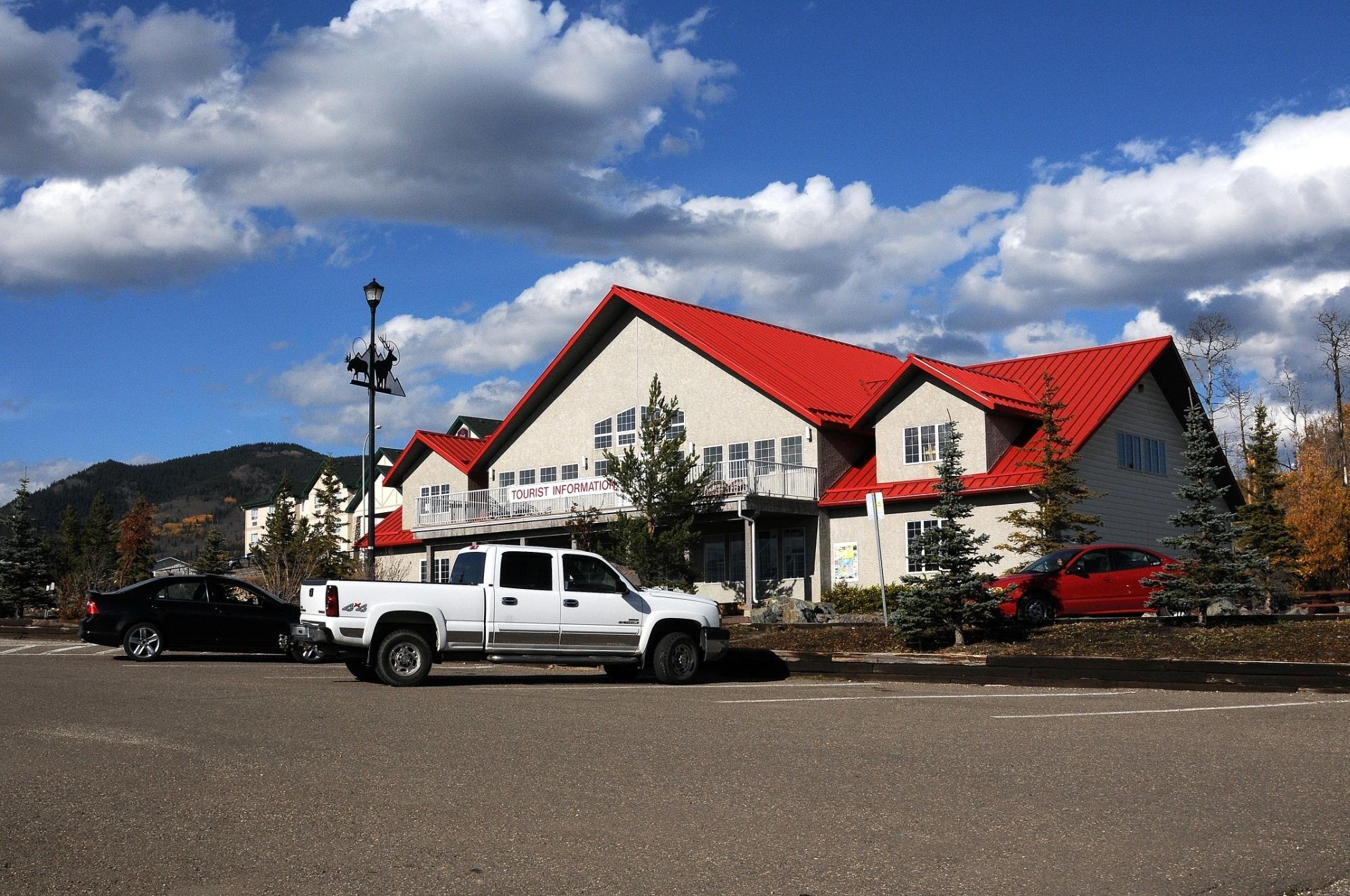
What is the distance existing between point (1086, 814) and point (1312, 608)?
27.1 m

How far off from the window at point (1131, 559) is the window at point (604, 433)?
20211 mm

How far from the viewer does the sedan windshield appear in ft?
81.8

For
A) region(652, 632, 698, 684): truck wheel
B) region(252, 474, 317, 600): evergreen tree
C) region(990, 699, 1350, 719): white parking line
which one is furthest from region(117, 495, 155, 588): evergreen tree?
region(990, 699, 1350, 719): white parking line

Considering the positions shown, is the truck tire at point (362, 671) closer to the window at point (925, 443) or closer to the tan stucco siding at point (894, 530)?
the tan stucco siding at point (894, 530)

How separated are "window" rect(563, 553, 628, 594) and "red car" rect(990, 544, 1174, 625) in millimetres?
9622

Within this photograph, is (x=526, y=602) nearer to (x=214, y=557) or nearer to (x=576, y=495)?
(x=576, y=495)

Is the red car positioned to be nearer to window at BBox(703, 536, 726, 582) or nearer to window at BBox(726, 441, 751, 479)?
window at BBox(726, 441, 751, 479)

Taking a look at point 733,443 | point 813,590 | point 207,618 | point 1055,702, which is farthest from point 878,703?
point 733,443

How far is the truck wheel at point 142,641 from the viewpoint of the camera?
21484 millimetres

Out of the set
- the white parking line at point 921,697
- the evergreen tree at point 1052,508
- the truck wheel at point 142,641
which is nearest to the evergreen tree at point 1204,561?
the white parking line at point 921,697

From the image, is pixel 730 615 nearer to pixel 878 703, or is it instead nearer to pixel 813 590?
pixel 813 590

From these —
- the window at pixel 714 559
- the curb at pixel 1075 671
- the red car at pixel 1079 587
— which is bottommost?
the curb at pixel 1075 671

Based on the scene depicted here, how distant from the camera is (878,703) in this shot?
14.0 metres

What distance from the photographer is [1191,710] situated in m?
13.2
